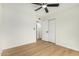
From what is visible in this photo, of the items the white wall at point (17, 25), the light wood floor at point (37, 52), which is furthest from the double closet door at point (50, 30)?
the light wood floor at point (37, 52)

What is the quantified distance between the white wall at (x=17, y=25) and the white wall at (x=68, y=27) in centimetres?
157

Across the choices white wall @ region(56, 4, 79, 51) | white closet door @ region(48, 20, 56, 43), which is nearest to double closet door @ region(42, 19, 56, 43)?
white closet door @ region(48, 20, 56, 43)

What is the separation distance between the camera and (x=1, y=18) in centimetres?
284

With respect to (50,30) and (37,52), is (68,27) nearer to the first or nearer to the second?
(50,30)

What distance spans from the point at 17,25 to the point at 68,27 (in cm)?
228

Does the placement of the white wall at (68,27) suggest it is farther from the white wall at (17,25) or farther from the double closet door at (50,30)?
the white wall at (17,25)

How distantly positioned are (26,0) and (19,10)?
10.9ft

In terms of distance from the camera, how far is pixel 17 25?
11.6ft

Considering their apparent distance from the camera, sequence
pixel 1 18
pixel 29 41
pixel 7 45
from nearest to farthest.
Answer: pixel 1 18 → pixel 7 45 → pixel 29 41

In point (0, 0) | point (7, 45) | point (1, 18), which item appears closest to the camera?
point (0, 0)

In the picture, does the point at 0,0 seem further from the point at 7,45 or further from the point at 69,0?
the point at 7,45

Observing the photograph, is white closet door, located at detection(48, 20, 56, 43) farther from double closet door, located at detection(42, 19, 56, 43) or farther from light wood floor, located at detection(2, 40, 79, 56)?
light wood floor, located at detection(2, 40, 79, 56)

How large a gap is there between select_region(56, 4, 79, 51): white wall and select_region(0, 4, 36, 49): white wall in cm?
157

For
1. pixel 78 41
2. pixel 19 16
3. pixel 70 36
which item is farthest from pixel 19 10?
pixel 78 41
